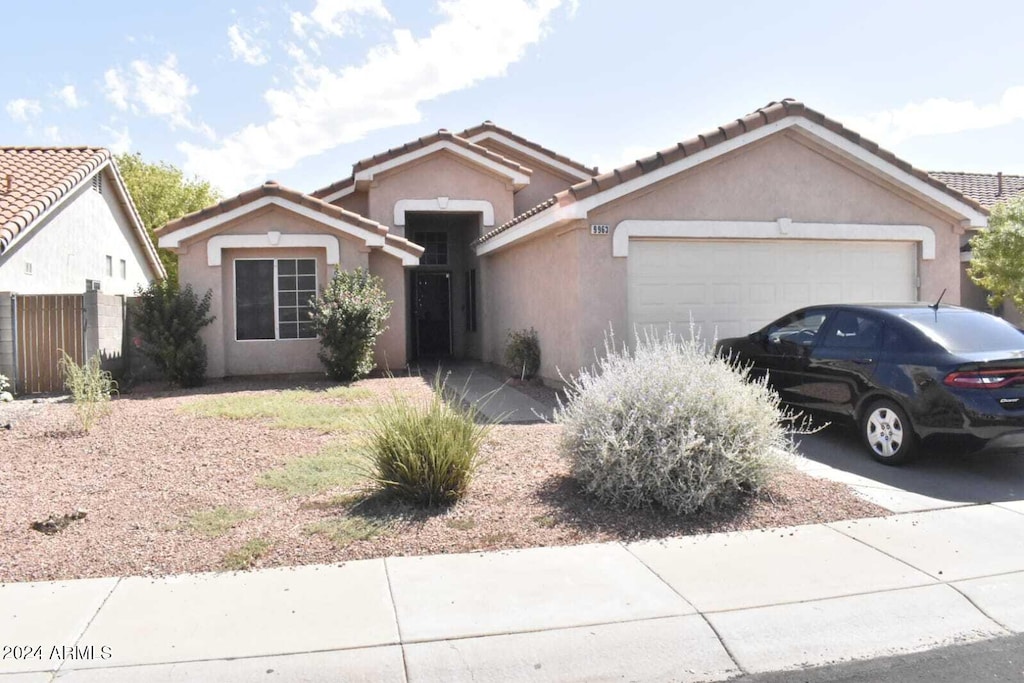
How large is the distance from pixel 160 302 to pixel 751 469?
11380mm

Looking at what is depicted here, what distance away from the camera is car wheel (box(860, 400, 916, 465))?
24.7 feet

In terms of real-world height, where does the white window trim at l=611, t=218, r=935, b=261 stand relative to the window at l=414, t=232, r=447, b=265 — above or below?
below

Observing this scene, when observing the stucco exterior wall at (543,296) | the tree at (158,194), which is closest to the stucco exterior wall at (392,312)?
the stucco exterior wall at (543,296)

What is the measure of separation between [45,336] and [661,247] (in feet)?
35.0

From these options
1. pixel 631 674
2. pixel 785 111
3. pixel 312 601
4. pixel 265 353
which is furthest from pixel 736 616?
pixel 265 353

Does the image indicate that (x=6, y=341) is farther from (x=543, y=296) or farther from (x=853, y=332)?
(x=853, y=332)

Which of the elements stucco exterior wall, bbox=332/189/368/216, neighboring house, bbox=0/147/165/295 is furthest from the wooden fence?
stucco exterior wall, bbox=332/189/368/216

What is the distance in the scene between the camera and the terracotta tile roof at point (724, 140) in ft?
36.0

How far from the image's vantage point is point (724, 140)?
37.9ft

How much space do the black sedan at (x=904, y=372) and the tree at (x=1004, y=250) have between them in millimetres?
7869

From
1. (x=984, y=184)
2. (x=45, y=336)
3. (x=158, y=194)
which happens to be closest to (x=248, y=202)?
(x=45, y=336)

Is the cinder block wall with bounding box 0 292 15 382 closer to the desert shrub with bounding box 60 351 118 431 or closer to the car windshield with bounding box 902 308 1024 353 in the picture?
the desert shrub with bounding box 60 351 118 431

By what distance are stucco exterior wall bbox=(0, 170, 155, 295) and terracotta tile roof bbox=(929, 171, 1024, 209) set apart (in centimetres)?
2183

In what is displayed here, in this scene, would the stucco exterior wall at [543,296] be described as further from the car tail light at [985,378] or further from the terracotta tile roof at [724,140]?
the car tail light at [985,378]
